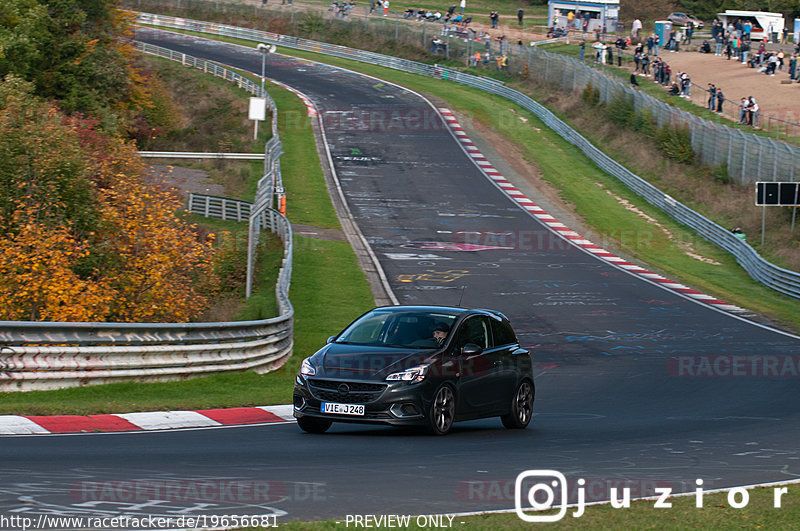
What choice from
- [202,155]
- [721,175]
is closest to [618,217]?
[721,175]

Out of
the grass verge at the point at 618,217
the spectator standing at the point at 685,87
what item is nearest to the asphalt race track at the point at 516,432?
the grass verge at the point at 618,217

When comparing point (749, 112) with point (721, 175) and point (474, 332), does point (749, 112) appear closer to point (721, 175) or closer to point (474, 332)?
point (721, 175)

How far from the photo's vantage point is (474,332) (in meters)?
13.6

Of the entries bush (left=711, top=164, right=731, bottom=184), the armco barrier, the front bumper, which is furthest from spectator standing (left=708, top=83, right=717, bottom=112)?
the front bumper

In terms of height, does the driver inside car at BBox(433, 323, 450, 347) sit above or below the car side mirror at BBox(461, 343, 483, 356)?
above

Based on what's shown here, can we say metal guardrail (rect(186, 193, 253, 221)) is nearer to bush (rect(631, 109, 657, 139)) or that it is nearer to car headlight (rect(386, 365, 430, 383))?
bush (rect(631, 109, 657, 139))

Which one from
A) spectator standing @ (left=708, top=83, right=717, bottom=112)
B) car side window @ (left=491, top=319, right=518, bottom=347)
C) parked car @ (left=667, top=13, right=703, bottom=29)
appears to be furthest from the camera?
parked car @ (left=667, top=13, right=703, bottom=29)

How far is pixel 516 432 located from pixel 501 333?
1467 millimetres

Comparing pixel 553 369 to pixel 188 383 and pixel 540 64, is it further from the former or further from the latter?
pixel 540 64

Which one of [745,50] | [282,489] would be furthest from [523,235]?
[745,50]

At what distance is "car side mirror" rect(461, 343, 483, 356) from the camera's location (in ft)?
42.1

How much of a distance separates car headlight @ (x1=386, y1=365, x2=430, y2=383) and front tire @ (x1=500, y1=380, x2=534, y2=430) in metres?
2.25

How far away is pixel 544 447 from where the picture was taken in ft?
38.5

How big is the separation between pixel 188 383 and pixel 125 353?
146 cm
